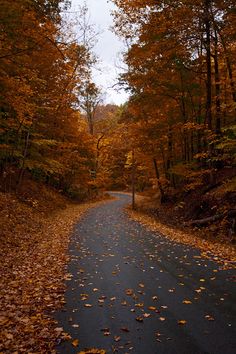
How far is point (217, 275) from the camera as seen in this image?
28.6 ft

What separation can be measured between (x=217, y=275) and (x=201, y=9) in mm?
11782

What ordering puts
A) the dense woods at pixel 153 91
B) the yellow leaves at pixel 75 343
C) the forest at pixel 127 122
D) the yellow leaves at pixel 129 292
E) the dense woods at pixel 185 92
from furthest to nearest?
1. the dense woods at pixel 185 92
2. the dense woods at pixel 153 91
3. the forest at pixel 127 122
4. the yellow leaves at pixel 129 292
5. the yellow leaves at pixel 75 343

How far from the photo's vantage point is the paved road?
5316 millimetres

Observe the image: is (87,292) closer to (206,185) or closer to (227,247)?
(227,247)

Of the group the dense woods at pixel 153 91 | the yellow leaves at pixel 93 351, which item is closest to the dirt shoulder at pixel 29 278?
the yellow leaves at pixel 93 351

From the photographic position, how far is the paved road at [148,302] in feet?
17.4

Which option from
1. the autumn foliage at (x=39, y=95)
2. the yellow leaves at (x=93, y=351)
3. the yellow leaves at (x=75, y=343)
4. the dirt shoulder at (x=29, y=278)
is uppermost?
the autumn foliage at (x=39, y=95)

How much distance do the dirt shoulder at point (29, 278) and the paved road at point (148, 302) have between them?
12.8 inches

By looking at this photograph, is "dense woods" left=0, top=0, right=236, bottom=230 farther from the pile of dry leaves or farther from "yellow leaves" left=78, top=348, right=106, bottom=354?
"yellow leaves" left=78, top=348, right=106, bottom=354

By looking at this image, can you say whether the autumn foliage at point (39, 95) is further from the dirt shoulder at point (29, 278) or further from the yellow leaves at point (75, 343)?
the yellow leaves at point (75, 343)

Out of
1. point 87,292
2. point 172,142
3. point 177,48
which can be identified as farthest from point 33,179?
point 87,292

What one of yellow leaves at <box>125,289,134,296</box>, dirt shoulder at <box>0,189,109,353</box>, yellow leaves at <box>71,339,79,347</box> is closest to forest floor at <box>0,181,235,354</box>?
dirt shoulder at <box>0,189,109,353</box>

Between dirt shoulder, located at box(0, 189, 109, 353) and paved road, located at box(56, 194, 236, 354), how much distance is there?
Answer: 326mm

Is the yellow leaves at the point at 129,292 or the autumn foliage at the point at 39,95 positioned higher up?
the autumn foliage at the point at 39,95
